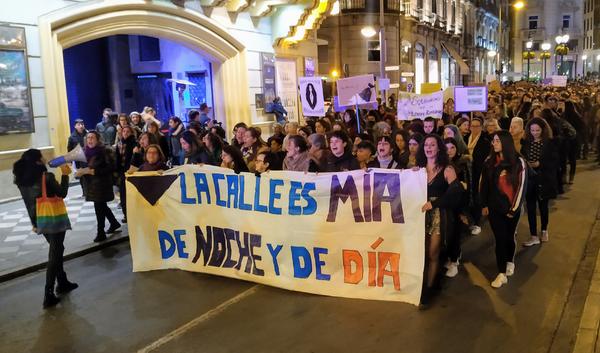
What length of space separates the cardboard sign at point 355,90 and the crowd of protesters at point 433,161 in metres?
0.65

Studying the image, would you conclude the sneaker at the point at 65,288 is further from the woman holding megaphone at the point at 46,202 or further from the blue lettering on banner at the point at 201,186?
the blue lettering on banner at the point at 201,186

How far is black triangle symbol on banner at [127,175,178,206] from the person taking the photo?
714 centimetres

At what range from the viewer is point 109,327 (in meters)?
5.59

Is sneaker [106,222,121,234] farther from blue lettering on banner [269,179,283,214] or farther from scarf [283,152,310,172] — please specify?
blue lettering on banner [269,179,283,214]

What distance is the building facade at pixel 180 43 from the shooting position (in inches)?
464

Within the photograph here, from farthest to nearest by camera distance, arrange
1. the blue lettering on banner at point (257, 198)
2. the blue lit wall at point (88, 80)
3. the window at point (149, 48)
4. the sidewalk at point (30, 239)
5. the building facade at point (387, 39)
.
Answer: the building facade at point (387, 39)
the window at point (149, 48)
the blue lit wall at point (88, 80)
the sidewalk at point (30, 239)
the blue lettering on banner at point (257, 198)

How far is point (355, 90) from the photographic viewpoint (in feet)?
39.6

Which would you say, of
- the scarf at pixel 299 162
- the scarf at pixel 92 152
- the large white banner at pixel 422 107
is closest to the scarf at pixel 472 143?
the large white banner at pixel 422 107

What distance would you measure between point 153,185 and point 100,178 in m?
1.96

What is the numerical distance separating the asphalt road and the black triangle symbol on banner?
938mm

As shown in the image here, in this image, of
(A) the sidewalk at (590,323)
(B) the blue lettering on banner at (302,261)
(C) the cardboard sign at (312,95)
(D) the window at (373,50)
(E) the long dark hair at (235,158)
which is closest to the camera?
(A) the sidewalk at (590,323)

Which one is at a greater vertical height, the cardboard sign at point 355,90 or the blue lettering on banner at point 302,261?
the cardboard sign at point 355,90

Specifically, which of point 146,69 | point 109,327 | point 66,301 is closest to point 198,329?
point 109,327

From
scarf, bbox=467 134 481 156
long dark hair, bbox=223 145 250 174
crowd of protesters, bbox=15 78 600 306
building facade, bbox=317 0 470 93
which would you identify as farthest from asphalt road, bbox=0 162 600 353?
building facade, bbox=317 0 470 93
